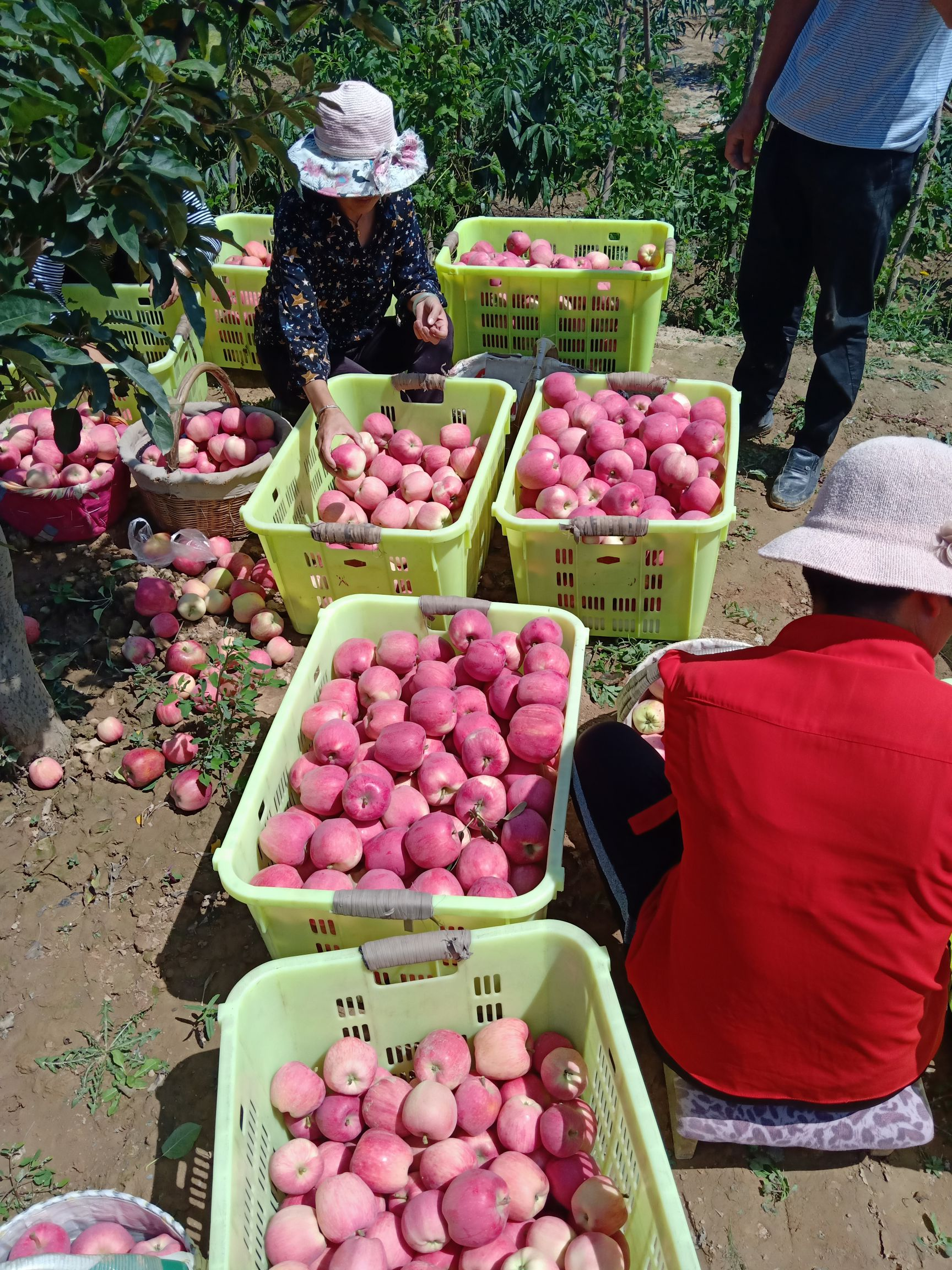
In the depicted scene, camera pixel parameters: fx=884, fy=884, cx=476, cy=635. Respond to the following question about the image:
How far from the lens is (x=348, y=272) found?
12.4ft

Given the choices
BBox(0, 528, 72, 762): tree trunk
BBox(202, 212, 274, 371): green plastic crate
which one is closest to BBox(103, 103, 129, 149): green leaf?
BBox(0, 528, 72, 762): tree trunk

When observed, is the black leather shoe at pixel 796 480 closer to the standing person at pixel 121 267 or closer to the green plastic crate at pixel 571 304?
the green plastic crate at pixel 571 304

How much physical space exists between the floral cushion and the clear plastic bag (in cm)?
258

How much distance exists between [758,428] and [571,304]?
1.11 m

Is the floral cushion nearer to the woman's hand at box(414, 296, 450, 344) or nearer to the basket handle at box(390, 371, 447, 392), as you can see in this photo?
the basket handle at box(390, 371, 447, 392)

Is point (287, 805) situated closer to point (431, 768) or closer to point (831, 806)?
point (431, 768)

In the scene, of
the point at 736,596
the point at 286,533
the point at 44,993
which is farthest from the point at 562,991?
the point at 736,596

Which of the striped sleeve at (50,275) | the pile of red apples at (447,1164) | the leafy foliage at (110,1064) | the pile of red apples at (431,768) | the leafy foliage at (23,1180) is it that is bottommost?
the leafy foliage at (23,1180)

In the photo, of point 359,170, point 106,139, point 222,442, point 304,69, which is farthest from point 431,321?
point 106,139

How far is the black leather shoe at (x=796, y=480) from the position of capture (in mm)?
4004

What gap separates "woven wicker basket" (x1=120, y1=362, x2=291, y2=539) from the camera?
347cm

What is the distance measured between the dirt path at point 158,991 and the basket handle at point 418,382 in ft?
4.42

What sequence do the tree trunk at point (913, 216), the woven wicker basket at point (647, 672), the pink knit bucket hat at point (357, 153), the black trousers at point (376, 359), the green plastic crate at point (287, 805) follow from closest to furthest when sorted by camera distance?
the green plastic crate at point (287, 805), the woven wicker basket at point (647, 672), the pink knit bucket hat at point (357, 153), the black trousers at point (376, 359), the tree trunk at point (913, 216)

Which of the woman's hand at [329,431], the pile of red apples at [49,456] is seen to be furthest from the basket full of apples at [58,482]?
the woman's hand at [329,431]
